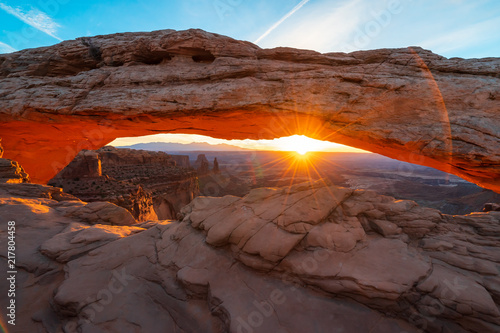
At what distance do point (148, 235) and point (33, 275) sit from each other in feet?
8.70

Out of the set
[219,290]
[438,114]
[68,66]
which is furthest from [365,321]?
[68,66]

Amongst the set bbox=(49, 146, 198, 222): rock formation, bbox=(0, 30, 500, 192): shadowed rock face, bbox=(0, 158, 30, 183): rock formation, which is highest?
bbox=(0, 30, 500, 192): shadowed rock face

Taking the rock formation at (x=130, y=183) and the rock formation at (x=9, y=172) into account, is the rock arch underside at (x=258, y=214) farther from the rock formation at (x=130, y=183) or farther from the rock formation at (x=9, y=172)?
the rock formation at (x=130, y=183)

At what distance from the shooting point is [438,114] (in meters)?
6.19

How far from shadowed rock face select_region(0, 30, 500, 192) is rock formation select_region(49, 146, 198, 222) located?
9834 mm

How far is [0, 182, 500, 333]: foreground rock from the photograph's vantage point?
11.9 ft

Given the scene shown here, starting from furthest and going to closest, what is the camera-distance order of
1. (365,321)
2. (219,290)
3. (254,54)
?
1. (254,54)
2. (219,290)
3. (365,321)

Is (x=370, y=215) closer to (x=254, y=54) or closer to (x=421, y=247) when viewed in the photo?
(x=421, y=247)

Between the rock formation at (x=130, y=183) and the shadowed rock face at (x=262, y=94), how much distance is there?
387 inches

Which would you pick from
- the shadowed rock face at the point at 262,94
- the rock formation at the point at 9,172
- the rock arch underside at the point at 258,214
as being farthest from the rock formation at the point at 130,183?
the shadowed rock face at the point at 262,94

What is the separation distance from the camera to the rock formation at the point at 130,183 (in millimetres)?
18438

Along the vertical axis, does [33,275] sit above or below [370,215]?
below

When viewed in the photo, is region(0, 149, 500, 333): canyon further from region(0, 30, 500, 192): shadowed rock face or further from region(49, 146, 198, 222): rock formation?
region(49, 146, 198, 222): rock formation

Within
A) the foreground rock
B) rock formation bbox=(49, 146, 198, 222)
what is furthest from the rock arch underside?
rock formation bbox=(49, 146, 198, 222)
